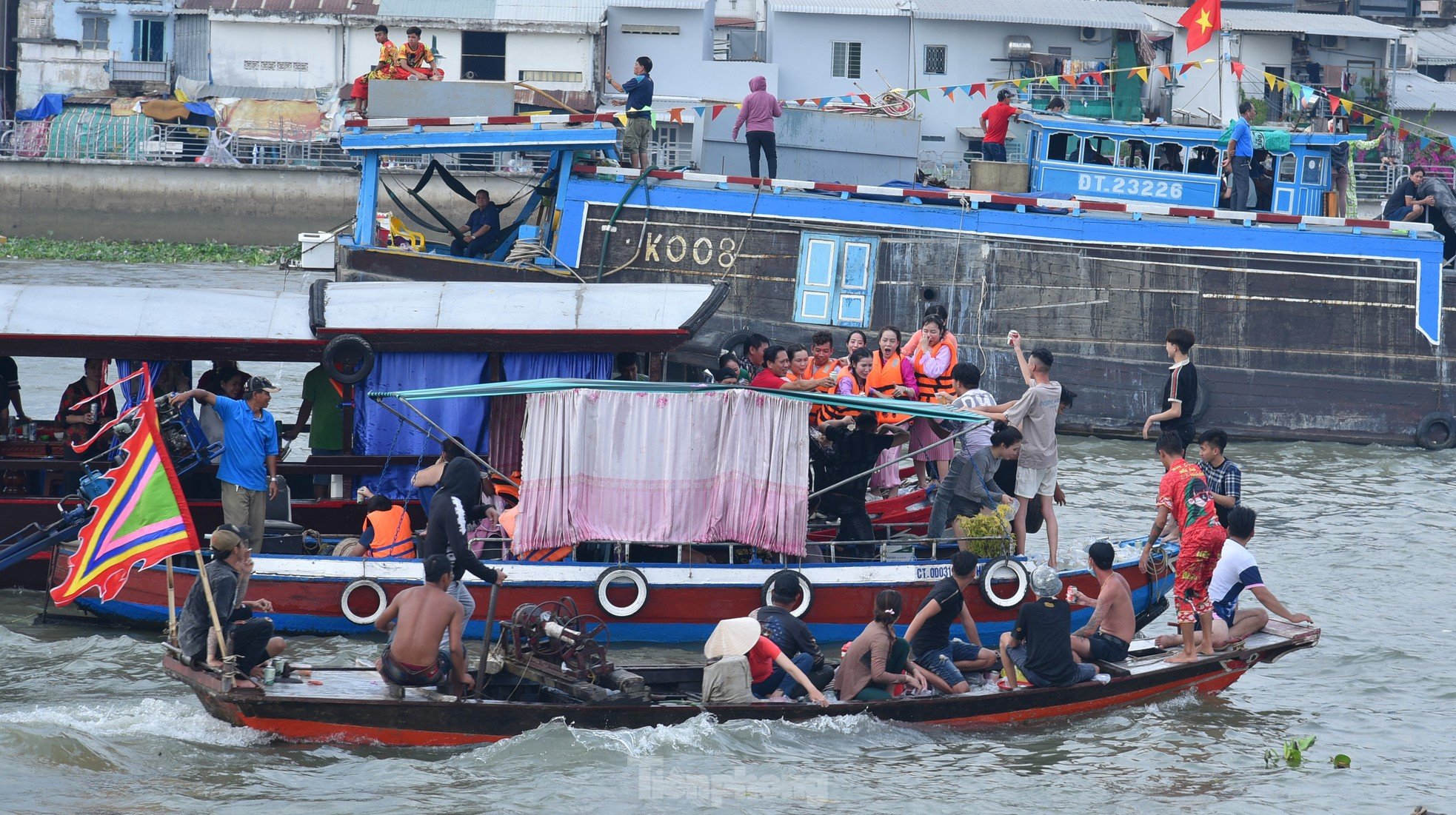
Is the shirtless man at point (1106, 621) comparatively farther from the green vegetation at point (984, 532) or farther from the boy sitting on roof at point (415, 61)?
the boy sitting on roof at point (415, 61)

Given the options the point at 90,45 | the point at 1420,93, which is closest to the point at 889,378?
the point at 1420,93

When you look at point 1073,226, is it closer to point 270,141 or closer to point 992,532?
point 992,532

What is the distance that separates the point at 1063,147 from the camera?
21469mm

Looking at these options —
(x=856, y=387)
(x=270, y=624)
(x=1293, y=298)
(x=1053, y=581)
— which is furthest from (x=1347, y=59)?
(x=270, y=624)

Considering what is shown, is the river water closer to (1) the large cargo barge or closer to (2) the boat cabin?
(1) the large cargo barge

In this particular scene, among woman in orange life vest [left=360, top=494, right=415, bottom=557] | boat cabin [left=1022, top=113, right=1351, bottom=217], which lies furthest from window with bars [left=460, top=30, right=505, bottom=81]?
woman in orange life vest [left=360, top=494, right=415, bottom=557]

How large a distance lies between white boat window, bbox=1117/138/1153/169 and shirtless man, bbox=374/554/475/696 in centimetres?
1508

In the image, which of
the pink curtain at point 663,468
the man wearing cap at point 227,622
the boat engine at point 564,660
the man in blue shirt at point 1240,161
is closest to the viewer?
the man wearing cap at point 227,622

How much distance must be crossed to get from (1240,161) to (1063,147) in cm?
231

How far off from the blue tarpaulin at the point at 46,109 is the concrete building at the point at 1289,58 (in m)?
25.6

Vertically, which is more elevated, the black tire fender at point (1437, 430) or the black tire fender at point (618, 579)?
the black tire fender at point (1437, 430)

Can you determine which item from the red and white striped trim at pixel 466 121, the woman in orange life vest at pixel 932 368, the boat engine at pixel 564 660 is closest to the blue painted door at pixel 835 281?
the red and white striped trim at pixel 466 121

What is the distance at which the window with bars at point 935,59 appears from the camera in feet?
122

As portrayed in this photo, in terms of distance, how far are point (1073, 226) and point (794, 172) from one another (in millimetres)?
4364
